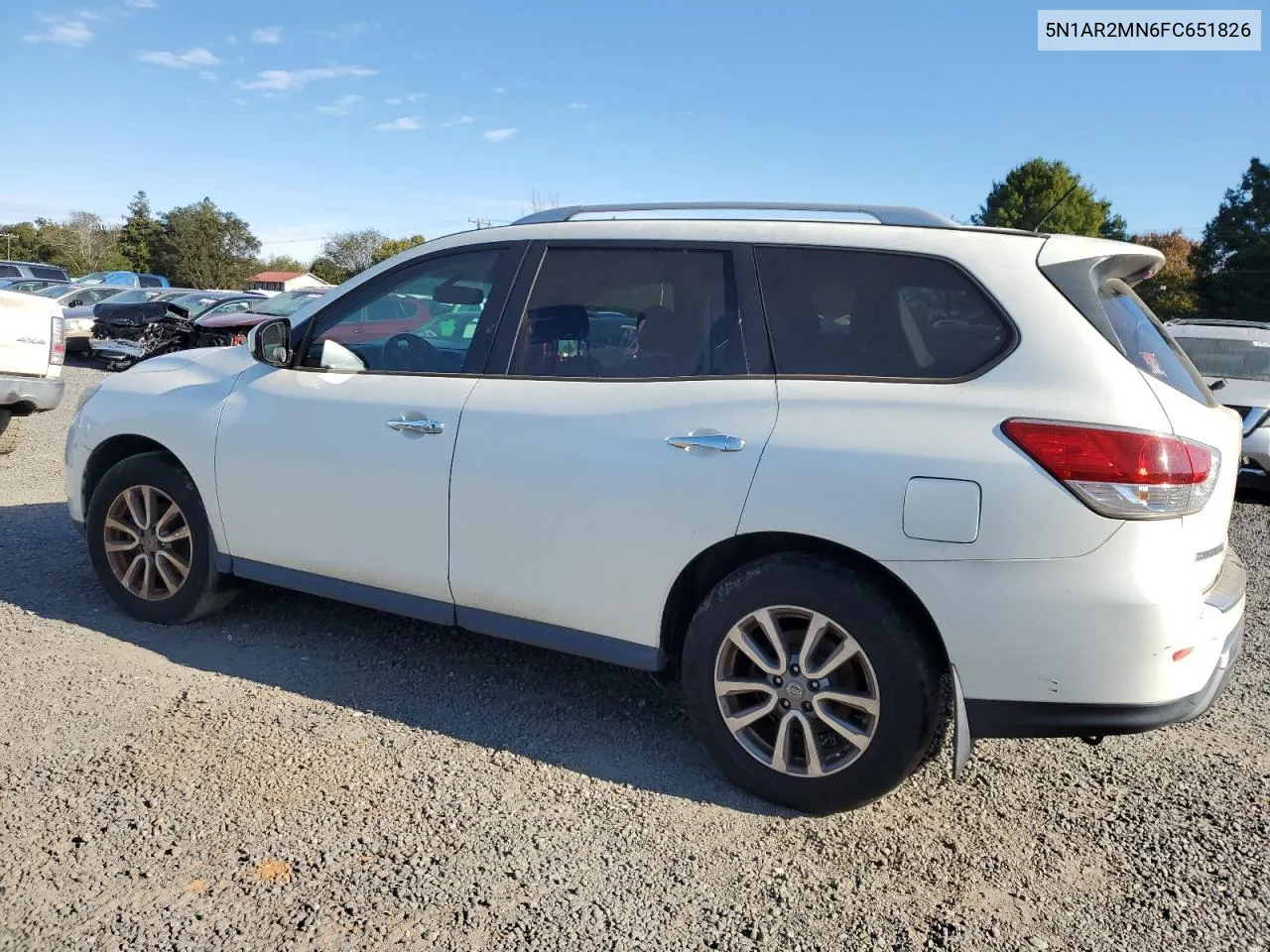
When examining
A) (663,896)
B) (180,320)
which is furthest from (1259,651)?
(180,320)

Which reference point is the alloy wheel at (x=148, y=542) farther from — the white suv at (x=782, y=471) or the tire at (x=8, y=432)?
the tire at (x=8, y=432)

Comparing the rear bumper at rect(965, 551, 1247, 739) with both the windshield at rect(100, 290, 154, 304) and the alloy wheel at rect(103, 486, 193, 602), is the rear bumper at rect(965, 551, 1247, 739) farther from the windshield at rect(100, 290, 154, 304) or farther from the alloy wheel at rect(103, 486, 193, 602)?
the windshield at rect(100, 290, 154, 304)

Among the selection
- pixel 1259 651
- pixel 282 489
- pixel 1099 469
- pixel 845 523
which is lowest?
pixel 1259 651

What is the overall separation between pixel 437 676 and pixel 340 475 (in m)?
0.94

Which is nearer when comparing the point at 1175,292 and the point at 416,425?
the point at 416,425

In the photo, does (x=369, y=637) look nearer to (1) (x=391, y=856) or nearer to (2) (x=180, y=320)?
(1) (x=391, y=856)

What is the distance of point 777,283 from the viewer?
10.6ft

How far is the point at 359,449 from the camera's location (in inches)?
147

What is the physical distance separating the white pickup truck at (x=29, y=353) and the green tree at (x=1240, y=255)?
50.0 meters

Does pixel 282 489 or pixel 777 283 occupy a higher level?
pixel 777 283

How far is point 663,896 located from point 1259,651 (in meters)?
3.50

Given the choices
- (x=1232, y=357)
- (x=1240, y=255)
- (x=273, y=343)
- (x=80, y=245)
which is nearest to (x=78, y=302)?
(x=273, y=343)

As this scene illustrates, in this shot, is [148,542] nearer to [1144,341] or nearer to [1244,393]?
[1144,341]

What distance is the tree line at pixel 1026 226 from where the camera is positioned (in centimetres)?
4669
